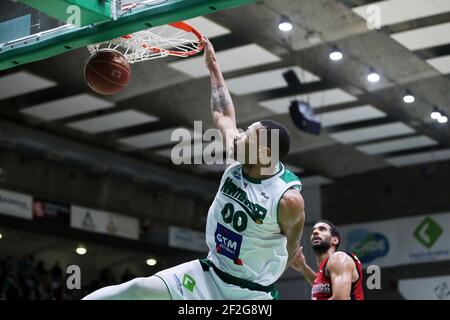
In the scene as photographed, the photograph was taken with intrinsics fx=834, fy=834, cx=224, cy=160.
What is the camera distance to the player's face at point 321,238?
7.50 metres

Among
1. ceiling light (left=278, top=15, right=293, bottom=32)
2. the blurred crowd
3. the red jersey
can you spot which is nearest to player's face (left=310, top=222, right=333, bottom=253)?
the red jersey

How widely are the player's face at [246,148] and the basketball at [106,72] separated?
1985 mm

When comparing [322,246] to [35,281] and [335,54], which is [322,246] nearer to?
[335,54]

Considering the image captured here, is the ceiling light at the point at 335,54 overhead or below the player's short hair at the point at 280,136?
overhead

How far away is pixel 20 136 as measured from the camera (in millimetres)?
16078

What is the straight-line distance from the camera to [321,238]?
7.51 m

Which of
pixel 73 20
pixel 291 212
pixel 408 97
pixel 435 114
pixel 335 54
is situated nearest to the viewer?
pixel 291 212

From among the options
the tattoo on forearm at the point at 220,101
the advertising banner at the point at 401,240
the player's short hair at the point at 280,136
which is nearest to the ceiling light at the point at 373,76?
the advertising banner at the point at 401,240

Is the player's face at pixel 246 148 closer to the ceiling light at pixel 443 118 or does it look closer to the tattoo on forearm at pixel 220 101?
the tattoo on forearm at pixel 220 101

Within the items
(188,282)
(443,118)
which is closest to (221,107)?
(188,282)

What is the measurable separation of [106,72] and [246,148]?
207 centimetres
